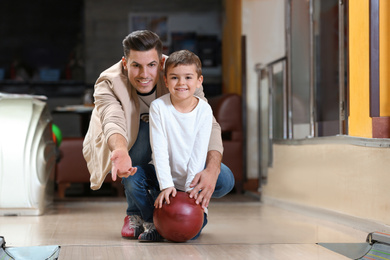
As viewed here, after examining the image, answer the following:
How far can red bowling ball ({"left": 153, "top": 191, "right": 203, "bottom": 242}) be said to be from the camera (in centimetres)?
215

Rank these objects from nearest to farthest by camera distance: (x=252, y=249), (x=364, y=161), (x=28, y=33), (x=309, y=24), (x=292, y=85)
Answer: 1. (x=252, y=249)
2. (x=364, y=161)
3. (x=309, y=24)
4. (x=292, y=85)
5. (x=28, y=33)

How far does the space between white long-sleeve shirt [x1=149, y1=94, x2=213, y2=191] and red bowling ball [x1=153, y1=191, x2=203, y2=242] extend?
87mm

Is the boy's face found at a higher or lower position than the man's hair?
Result: lower

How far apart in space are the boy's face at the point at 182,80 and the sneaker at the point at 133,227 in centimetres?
58

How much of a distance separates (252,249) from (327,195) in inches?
47.1

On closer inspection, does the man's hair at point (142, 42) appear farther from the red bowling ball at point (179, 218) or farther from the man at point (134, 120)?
the red bowling ball at point (179, 218)

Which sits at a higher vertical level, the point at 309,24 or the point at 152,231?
the point at 309,24

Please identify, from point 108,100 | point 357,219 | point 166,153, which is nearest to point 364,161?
point 357,219

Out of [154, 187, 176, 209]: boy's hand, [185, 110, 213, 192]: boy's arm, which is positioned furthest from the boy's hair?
[154, 187, 176, 209]: boy's hand

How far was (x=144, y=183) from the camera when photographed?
2.39m

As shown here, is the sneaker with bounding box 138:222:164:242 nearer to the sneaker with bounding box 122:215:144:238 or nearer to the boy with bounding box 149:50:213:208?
the sneaker with bounding box 122:215:144:238

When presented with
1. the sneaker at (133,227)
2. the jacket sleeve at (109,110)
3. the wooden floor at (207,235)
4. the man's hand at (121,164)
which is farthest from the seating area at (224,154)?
the man's hand at (121,164)

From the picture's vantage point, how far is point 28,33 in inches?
284

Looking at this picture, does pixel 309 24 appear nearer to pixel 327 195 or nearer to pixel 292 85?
pixel 292 85
